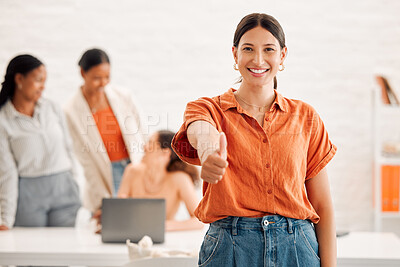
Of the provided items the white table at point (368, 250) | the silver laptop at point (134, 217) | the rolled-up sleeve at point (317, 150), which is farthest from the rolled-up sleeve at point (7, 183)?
the rolled-up sleeve at point (317, 150)

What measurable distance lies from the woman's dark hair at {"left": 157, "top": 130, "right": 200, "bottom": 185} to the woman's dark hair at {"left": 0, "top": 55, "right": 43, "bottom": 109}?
81cm

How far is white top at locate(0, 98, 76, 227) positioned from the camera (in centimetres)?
278

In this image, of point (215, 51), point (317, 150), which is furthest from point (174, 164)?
point (317, 150)

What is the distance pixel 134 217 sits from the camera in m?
2.24

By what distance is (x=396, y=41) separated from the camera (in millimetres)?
3955

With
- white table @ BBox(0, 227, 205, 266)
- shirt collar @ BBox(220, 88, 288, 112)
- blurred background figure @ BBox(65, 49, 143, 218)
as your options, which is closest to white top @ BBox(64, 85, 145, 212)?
blurred background figure @ BBox(65, 49, 143, 218)

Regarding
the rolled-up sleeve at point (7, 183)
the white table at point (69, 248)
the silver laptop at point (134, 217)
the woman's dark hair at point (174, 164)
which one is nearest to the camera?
the white table at point (69, 248)

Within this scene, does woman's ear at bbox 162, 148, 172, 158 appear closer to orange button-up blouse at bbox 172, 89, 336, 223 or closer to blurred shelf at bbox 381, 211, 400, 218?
orange button-up blouse at bbox 172, 89, 336, 223

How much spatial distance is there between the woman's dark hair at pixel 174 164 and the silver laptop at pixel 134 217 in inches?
23.5

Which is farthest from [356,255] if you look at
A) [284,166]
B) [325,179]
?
[284,166]

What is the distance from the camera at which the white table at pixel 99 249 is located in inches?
80.0

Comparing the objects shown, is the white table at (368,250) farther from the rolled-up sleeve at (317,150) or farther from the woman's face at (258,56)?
the woman's face at (258,56)

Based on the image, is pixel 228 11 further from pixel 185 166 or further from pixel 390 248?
pixel 390 248

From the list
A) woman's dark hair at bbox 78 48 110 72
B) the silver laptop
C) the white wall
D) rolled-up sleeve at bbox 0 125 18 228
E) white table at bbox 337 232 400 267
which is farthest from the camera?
the white wall
